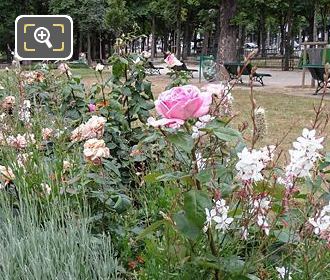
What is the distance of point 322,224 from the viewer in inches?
66.4

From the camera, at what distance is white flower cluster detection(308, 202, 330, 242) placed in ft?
5.49

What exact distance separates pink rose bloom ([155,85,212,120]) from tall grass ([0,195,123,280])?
55 cm

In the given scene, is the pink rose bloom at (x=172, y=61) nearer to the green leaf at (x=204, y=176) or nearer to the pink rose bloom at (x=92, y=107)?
the pink rose bloom at (x=92, y=107)

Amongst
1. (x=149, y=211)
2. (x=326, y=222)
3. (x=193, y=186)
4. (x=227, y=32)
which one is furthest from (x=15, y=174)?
(x=227, y=32)

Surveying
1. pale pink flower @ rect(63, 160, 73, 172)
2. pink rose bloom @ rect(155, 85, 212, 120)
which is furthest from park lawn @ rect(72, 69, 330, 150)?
pink rose bloom @ rect(155, 85, 212, 120)

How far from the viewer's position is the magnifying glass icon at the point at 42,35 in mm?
3545

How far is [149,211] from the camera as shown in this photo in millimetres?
2934

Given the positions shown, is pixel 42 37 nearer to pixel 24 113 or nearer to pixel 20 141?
pixel 24 113

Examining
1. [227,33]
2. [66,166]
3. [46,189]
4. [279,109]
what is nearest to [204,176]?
[46,189]

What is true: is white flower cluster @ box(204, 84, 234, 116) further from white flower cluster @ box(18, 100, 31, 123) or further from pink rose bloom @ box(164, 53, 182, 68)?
white flower cluster @ box(18, 100, 31, 123)

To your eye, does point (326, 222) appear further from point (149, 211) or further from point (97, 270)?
point (149, 211)

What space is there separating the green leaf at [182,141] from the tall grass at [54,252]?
46cm

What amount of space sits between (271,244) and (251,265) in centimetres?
31

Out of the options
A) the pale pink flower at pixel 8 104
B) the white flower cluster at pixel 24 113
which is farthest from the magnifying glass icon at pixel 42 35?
the pale pink flower at pixel 8 104
